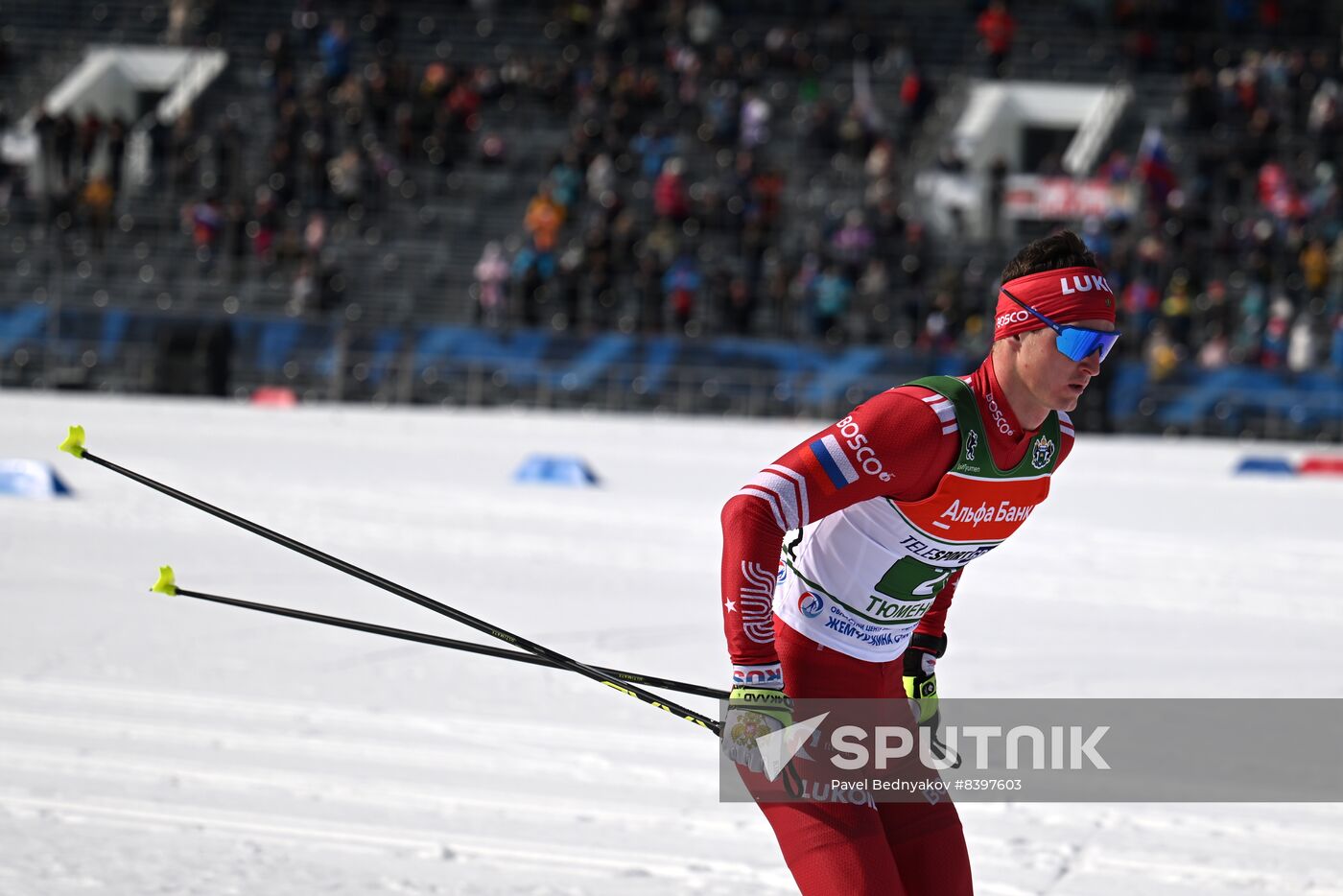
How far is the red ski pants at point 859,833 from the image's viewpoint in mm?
3734

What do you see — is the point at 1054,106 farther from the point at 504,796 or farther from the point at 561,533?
the point at 504,796

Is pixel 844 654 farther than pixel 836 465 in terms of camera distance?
Yes

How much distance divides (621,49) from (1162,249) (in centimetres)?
1036

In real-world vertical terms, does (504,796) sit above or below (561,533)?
above

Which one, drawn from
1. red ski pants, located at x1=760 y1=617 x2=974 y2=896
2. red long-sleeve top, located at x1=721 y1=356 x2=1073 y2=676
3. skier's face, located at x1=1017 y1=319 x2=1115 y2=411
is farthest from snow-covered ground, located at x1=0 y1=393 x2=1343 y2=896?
skier's face, located at x1=1017 y1=319 x2=1115 y2=411

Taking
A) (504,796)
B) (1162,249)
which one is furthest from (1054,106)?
(504,796)

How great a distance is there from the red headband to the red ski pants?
2.78 ft

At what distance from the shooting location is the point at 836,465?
3.71 metres

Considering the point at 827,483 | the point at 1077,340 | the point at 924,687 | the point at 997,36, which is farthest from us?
the point at 997,36

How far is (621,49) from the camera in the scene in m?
30.5

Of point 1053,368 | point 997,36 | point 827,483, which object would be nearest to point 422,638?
point 827,483

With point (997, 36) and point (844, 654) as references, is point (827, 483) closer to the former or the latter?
point (844, 654)

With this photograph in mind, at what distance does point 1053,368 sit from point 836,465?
58 cm

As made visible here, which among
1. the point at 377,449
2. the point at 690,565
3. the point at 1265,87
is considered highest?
the point at 1265,87
